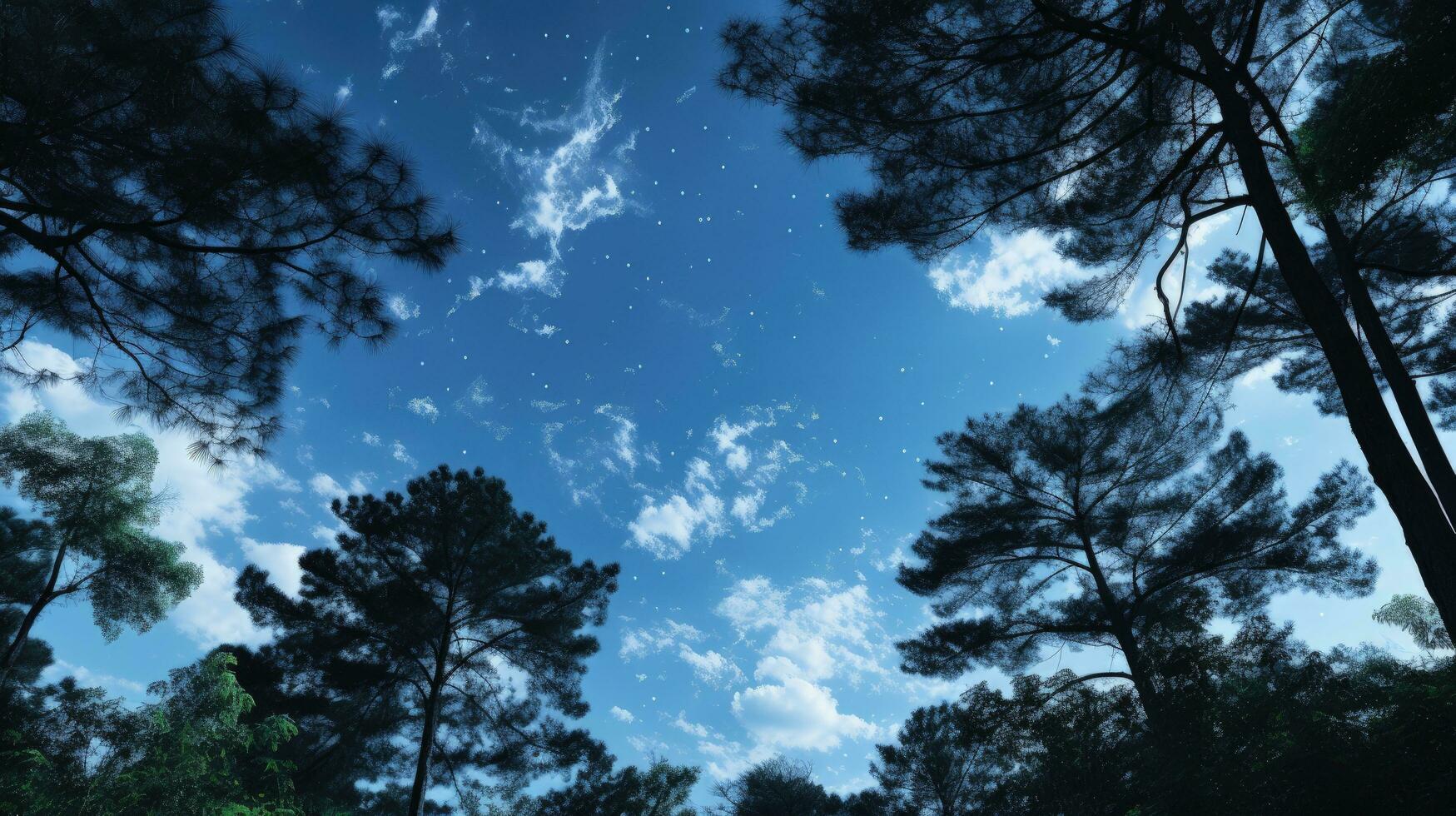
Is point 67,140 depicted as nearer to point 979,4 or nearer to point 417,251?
point 417,251

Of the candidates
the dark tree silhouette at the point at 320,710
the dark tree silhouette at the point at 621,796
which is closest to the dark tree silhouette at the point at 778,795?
the dark tree silhouette at the point at 621,796

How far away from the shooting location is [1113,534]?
35.2 feet

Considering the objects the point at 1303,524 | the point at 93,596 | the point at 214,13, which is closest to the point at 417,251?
the point at 214,13

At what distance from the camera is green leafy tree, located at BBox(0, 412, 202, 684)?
12.9 m

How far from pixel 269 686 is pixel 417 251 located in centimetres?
982

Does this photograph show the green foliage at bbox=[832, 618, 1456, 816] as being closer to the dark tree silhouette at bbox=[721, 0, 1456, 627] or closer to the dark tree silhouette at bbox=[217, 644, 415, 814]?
the dark tree silhouette at bbox=[721, 0, 1456, 627]

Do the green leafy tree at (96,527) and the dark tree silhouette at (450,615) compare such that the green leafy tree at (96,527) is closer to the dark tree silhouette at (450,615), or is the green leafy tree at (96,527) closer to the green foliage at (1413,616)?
the dark tree silhouette at (450,615)

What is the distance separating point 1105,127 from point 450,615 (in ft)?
40.1

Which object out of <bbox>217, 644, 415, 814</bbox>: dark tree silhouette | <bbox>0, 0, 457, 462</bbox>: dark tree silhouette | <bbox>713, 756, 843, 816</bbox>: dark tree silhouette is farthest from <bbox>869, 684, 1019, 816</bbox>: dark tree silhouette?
<bbox>0, 0, 457, 462</bbox>: dark tree silhouette

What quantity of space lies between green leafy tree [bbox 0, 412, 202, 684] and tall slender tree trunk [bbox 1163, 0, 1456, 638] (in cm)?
1896

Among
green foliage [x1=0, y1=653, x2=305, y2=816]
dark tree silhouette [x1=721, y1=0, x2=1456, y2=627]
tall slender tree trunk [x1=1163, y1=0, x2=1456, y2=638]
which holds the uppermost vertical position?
dark tree silhouette [x1=721, y1=0, x2=1456, y2=627]

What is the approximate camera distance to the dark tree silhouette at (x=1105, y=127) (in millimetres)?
4625

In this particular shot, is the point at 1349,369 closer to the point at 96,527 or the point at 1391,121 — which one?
the point at 1391,121

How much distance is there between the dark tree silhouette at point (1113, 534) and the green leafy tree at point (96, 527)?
15673 millimetres
